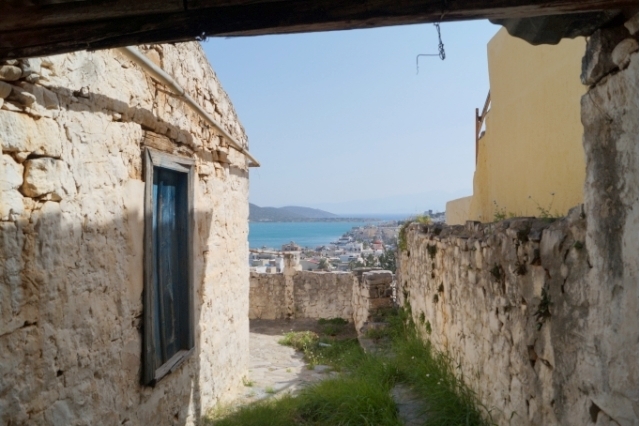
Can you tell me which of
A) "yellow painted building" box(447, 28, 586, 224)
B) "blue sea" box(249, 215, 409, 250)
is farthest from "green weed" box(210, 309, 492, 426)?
"blue sea" box(249, 215, 409, 250)

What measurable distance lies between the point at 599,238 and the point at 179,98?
3310 mm

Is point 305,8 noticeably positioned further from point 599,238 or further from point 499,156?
point 499,156

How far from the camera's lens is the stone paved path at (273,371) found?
234 inches

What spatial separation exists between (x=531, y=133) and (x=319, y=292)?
933 centimetres

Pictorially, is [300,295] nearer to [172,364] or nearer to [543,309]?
[172,364]

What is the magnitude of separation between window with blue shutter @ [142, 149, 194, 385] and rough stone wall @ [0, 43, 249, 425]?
0.29 ft

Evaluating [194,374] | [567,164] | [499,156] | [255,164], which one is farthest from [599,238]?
[255,164]

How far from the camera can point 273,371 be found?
23.6 ft

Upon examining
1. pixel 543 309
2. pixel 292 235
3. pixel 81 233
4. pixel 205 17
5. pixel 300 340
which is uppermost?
pixel 205 17

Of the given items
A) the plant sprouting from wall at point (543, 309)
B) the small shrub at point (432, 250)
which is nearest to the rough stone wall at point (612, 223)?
the plant sprouting from wall at point (543, 309)

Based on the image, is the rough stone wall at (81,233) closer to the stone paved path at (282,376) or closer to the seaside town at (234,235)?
the seaside town at (234,235)

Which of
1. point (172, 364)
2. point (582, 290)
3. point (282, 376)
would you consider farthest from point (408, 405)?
point (582, 290)

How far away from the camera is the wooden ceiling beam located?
1733mm

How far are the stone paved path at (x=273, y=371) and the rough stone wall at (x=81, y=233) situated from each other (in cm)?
163
